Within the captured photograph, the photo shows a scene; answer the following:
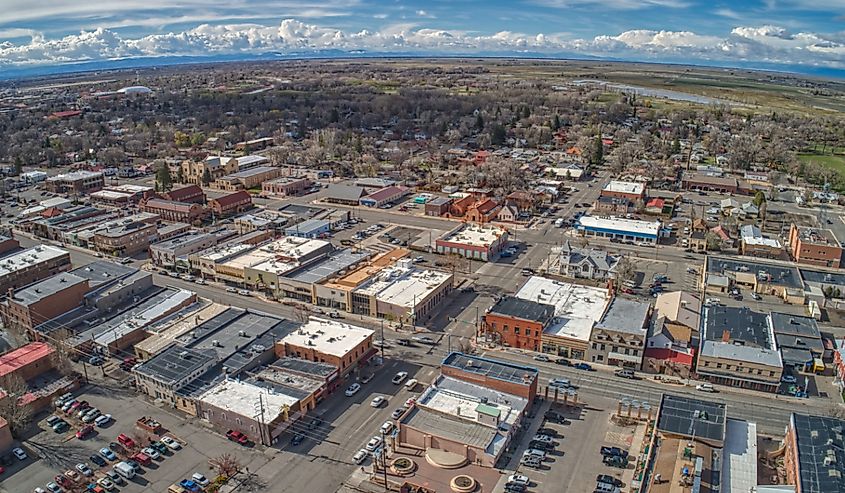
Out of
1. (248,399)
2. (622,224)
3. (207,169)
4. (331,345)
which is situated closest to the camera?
(248,399)

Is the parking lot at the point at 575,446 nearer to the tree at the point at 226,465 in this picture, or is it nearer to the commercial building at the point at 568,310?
the commercial building at the point at 568,310

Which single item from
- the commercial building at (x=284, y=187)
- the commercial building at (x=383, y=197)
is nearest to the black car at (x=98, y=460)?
the commercial building at (x=383, y=197)

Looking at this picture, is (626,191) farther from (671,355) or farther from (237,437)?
(237,437)

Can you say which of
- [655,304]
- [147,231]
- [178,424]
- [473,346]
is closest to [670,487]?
[473,346]

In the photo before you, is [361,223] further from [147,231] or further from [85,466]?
[85,466]

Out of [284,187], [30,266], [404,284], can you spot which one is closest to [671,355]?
[404,284]

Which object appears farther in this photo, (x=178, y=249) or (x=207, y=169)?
(x=207, y=169)
